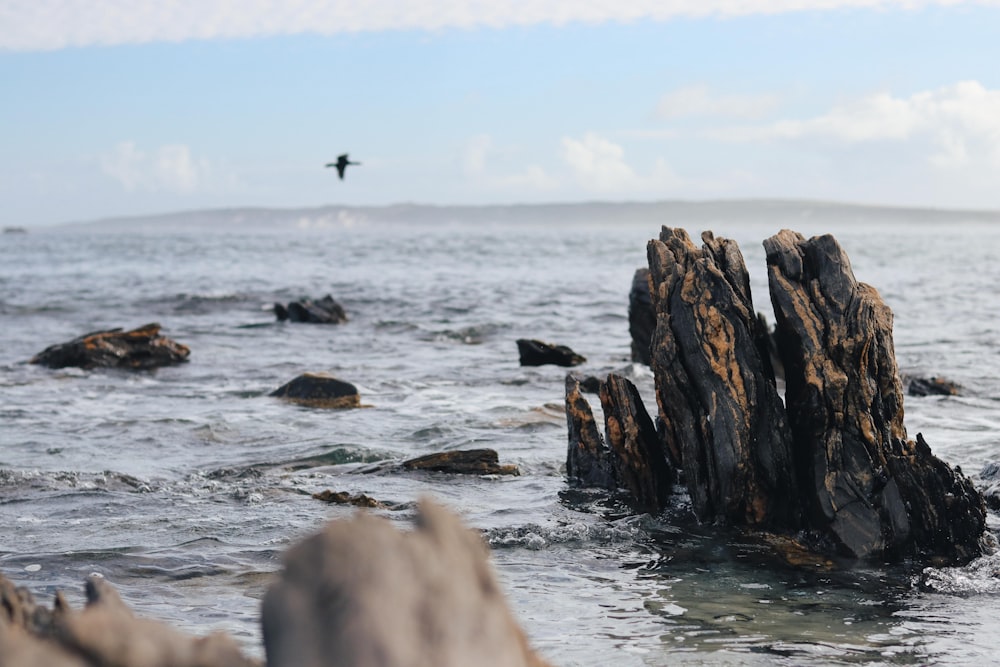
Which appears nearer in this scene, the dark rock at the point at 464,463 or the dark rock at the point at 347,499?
the dark rock at the point at 347,499

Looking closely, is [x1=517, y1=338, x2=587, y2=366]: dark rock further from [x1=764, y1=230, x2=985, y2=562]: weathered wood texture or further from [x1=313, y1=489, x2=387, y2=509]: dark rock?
[x1=764, y1=230, x2=985, y2=562]: weathered wood texture

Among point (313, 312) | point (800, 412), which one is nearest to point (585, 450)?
point (800, 412)

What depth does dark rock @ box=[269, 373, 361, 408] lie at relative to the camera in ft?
54.9

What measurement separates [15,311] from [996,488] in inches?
1251

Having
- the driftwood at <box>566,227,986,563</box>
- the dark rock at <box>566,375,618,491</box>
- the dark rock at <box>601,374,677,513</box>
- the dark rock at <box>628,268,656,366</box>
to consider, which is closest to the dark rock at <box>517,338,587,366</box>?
the dark rock at <box>628,268,656,366</box>

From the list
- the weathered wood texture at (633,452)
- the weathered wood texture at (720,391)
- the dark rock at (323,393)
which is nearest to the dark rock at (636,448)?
the weathered wood texture at (633,452)

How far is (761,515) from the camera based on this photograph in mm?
9320

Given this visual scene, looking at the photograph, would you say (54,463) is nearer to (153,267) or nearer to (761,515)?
(761,515)

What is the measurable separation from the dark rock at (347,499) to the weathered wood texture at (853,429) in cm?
413

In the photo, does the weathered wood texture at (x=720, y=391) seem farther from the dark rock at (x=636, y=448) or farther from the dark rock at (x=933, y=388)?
the dark rock at (x=933, y=388)

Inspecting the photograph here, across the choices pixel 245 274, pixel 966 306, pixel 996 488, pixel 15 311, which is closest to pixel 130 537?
pixel 996 488

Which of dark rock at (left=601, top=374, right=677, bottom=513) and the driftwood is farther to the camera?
dark rock at (left=601, top=374, right=677, bottom=513)

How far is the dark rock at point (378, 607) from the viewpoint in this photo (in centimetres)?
275

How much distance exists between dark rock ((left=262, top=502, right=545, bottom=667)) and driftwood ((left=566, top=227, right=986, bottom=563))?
20.7 ft
